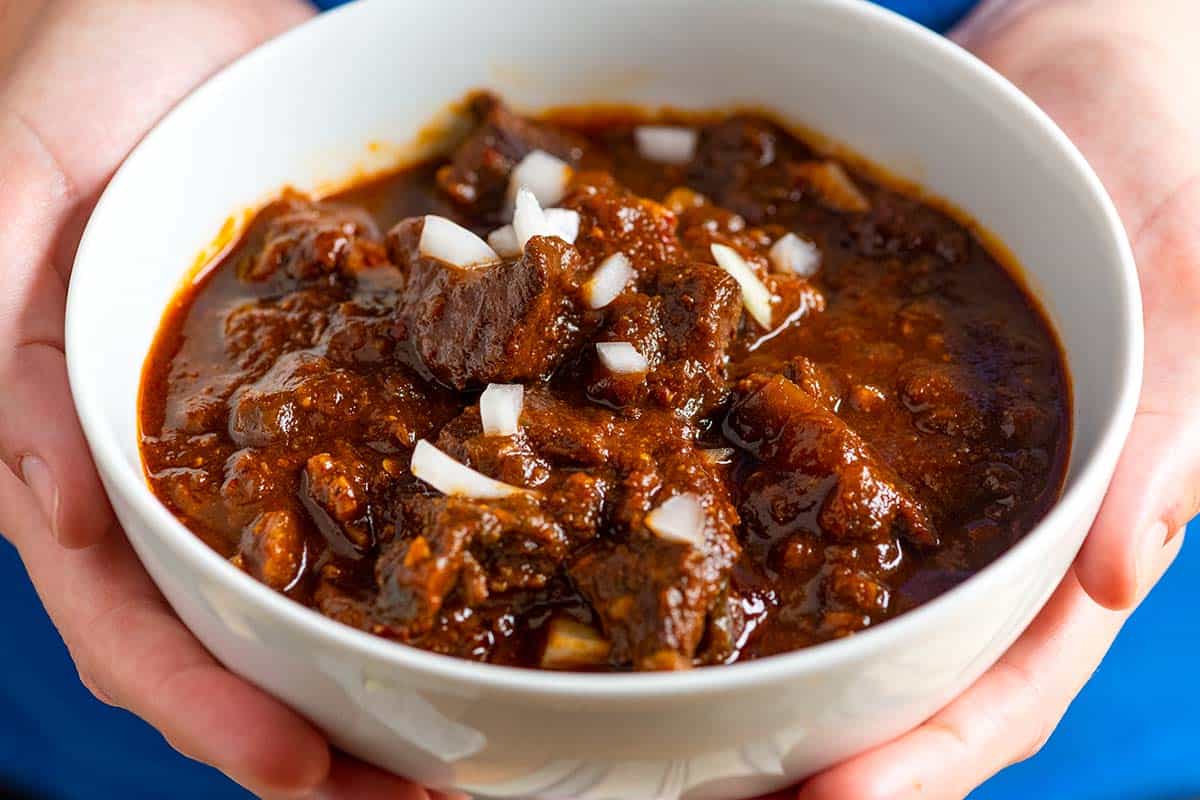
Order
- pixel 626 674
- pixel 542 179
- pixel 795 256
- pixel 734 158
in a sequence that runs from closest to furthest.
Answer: pixel 626 674
pixel 795 256
pixel 542 179
pixel 734 158

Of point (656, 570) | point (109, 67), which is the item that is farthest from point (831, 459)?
point (109, 67)

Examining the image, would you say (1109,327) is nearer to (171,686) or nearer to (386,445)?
(386,445)

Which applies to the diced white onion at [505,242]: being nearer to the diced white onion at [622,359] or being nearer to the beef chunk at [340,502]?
the diced white onion at [622,359]

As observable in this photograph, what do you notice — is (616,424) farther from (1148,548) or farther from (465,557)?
(1148,548)

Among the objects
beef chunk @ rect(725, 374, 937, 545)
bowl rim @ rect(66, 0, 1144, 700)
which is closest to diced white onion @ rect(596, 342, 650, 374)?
beef chunk @ rect(725, 374, 937, 545)

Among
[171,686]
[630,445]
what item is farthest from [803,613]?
[171,686]

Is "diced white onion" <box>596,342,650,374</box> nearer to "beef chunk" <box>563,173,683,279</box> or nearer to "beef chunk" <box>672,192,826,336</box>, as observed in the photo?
"beef chunk" <box>563,173,683,279</box>
